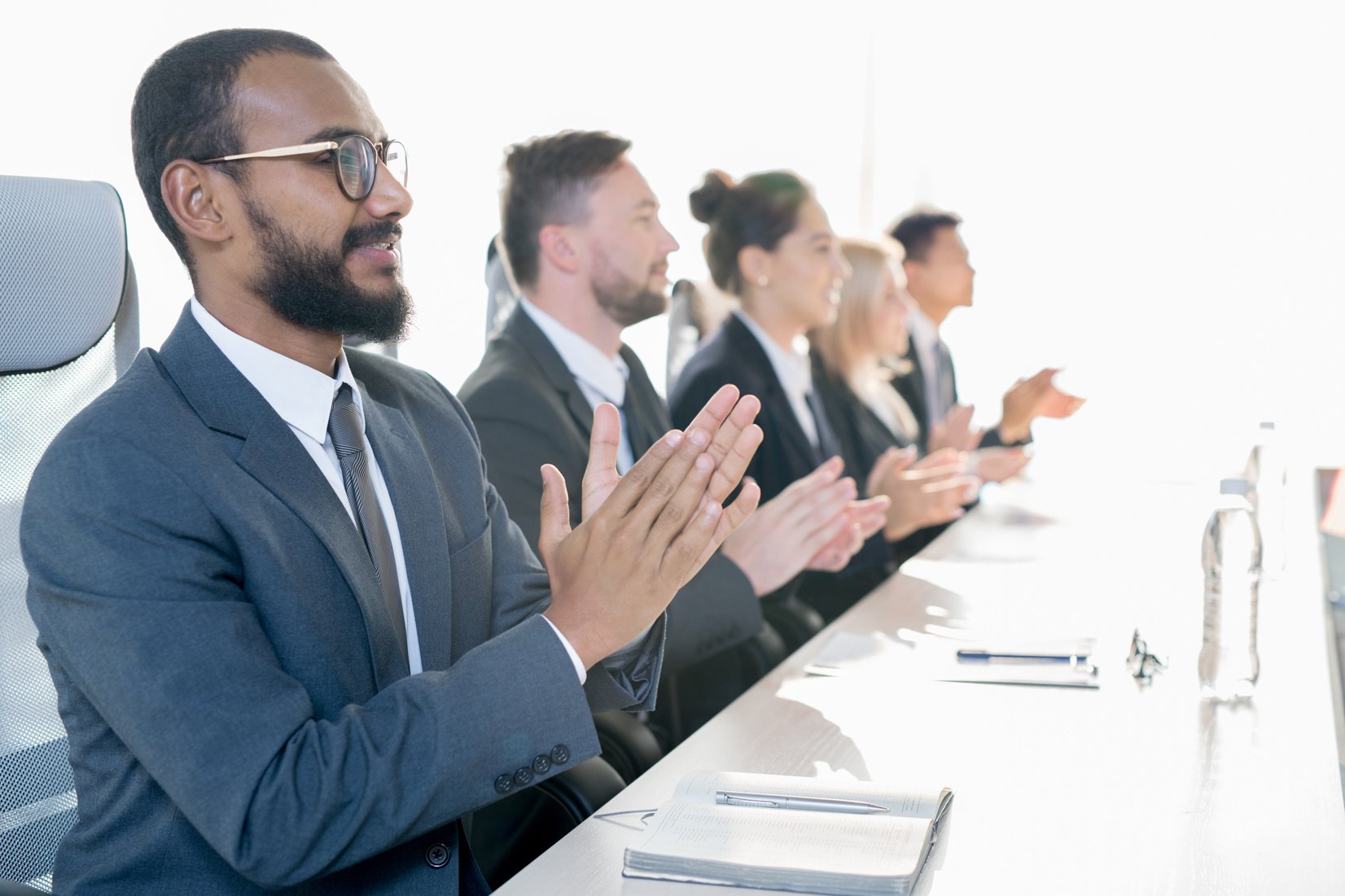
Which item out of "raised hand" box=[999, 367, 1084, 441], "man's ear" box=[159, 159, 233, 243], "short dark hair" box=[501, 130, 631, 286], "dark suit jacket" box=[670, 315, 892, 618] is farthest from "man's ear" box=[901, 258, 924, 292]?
"man's ear" box=[159, 159, 233, 243]

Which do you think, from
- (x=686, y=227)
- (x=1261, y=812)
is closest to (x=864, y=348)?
(x=686, y=227)

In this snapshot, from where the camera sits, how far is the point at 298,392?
1312mm

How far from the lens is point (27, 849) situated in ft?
4.00

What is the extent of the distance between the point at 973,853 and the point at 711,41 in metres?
3.62

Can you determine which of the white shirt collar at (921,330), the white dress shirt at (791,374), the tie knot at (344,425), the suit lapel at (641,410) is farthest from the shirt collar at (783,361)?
the tie knot at (344,425)

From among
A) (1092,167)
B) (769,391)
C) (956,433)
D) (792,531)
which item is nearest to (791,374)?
(769,391)

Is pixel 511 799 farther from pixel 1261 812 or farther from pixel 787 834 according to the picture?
pixel 1261 812

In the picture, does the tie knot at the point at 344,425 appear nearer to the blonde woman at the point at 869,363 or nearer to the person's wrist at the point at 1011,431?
the blonde woman at the point at 869,363

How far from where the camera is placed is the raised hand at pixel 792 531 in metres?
2.38

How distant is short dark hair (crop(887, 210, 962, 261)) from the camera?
4637 millimetres

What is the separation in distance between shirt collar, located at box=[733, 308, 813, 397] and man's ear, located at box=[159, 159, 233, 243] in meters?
2.06

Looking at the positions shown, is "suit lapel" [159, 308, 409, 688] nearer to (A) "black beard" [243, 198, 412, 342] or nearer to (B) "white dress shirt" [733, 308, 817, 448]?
(A) "black beard" [243, 198, 412, 342]

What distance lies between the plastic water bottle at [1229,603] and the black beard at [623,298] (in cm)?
126

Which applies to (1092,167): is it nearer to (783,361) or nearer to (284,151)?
(783,361)
